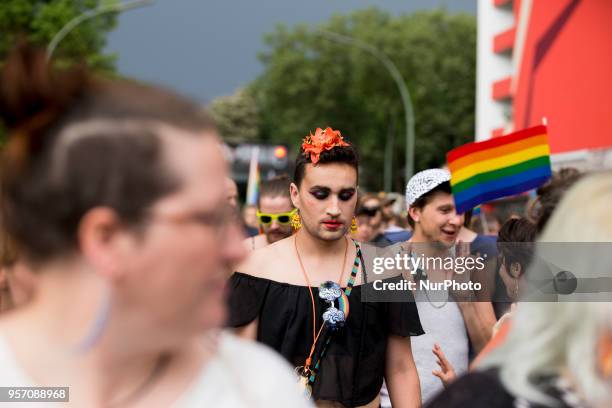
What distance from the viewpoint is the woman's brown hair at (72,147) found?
1278 millimetres

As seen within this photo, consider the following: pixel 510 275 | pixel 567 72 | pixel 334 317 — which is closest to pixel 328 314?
pixel 334 317

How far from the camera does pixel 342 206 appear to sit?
154 inches

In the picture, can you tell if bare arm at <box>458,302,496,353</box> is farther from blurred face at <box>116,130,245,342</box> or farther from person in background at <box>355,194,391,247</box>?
person in background at <box>355,194,391,247</box>

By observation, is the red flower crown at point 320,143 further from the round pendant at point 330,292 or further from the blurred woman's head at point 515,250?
Answer: the blurred woman's head at point 515,250

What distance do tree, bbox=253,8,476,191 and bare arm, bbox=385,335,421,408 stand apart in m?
49.6

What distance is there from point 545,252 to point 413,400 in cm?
192

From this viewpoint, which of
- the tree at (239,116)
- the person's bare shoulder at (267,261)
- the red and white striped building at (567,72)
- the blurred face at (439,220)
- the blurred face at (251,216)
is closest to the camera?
the person's bare shoulder at (267,261)

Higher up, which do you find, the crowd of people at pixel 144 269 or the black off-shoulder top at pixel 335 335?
the crowd of people at pixel 144 269

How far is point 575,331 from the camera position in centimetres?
167

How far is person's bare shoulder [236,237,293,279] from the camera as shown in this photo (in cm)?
383

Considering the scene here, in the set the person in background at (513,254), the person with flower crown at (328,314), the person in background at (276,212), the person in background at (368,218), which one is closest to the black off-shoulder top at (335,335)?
the person with flower crown at (328,314)

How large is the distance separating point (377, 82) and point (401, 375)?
52255 mm

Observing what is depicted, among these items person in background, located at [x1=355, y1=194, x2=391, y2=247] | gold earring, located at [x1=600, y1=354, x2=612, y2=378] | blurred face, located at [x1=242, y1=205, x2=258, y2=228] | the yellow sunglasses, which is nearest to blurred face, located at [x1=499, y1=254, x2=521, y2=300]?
gold earring, located at [x1=600, y1=354, x2=612, y2=378]

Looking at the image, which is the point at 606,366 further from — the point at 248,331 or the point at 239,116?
the point at 239,116
